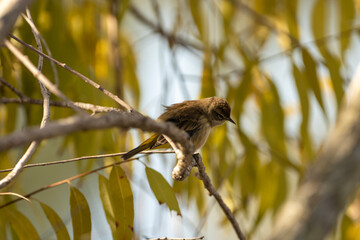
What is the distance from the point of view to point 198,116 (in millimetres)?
2371

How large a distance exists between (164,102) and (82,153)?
0.57 m

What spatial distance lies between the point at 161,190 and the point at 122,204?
0.48 ft

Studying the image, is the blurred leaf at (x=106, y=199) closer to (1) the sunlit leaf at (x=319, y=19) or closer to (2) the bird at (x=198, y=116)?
(2) the bird at (x=198, y=116)

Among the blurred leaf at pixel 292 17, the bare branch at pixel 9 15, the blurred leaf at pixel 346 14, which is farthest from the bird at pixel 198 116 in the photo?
the bare branch at pixel 9 15

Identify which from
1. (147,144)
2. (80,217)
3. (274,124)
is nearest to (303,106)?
(274,124)

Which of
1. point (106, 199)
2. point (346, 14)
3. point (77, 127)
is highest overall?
point (346, 14)

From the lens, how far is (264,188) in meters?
2.80

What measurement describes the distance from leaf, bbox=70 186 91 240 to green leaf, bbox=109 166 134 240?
98 millimetres

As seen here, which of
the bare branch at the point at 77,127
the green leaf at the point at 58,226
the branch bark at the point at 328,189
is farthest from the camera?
the green leaf at the point at 58,226

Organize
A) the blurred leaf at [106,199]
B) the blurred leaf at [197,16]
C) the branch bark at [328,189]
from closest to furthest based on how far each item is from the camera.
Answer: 1. the branch bark at [328,189]
2. the blurred leaf at [106,199]
3. the blurred leaf at [197,16]

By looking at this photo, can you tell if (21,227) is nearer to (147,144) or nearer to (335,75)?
(147,144)

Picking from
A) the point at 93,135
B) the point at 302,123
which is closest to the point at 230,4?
the point at 302,123

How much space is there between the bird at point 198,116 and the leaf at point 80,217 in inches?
24.4

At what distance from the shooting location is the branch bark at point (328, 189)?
53.7 inches
